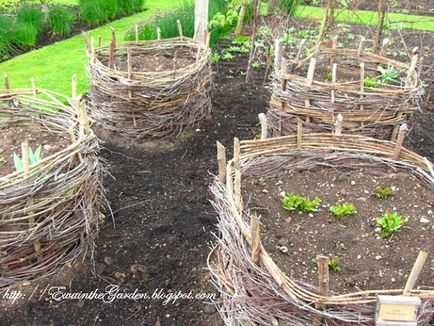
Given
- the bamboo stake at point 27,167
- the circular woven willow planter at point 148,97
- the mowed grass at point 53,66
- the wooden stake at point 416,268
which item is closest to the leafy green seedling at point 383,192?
the wooden stake at point 416,268

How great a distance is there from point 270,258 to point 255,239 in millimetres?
89

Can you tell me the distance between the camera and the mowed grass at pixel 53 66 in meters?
5.22

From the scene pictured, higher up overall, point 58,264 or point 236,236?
point 236,236

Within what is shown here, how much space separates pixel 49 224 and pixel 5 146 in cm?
78

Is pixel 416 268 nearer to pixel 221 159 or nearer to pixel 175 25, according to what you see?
pixel 221 159

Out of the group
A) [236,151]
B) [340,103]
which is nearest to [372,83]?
[340,103]

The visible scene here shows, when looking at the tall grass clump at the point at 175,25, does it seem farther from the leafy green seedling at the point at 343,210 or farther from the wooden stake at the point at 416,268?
the wooden stake at the point at 416,268

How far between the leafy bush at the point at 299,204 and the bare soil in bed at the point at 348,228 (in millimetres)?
29


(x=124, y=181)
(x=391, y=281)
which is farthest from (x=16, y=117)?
(x=391, y=281)

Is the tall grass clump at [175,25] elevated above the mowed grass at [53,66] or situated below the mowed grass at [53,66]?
above

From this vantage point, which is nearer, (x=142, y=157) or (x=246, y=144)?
(x=246, y=144)

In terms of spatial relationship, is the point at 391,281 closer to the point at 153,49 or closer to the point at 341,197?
the point at 341,197

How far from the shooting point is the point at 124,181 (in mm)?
3561

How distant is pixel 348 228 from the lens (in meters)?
2.20
